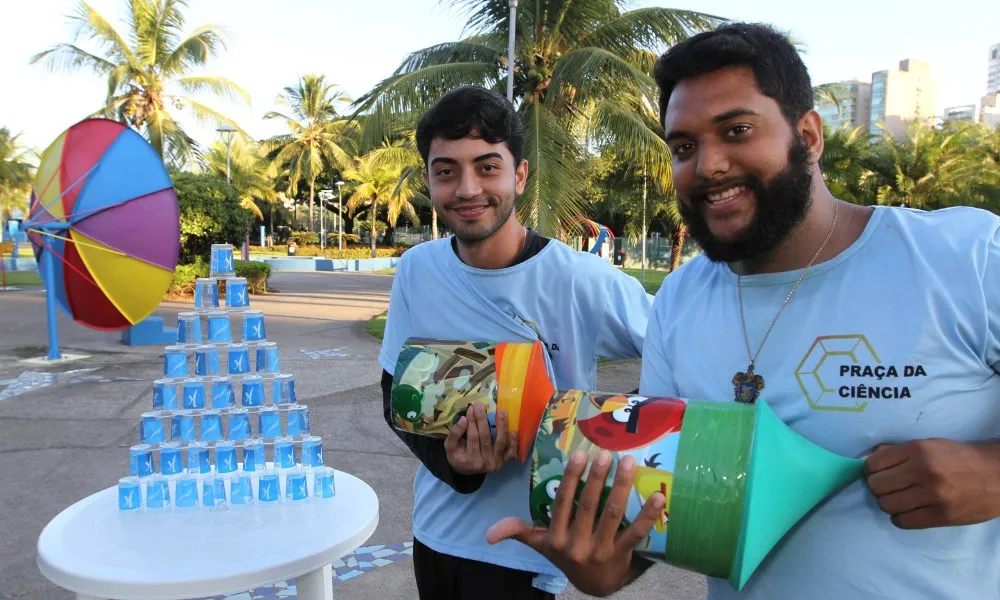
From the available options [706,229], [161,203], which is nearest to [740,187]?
[706,229]

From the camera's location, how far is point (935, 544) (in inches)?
43.3

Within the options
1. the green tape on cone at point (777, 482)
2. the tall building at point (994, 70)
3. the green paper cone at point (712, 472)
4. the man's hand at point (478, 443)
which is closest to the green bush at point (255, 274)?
the man's hand at point (478, 443)

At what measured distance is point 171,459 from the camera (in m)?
2.36

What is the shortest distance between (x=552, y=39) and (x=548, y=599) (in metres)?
11.2

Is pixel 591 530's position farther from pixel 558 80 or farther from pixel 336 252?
pixel 336 252

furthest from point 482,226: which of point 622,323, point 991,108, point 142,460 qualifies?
point 991,108

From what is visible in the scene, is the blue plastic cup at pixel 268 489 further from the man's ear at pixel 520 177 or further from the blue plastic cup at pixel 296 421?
the man's ear at pixel 520 177

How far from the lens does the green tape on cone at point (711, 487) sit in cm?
100

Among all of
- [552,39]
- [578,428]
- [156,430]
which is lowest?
[156,430]

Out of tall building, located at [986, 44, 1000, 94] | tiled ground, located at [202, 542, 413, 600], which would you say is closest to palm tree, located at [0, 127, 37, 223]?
tiled ground, located at [202, 542, 413, 600]

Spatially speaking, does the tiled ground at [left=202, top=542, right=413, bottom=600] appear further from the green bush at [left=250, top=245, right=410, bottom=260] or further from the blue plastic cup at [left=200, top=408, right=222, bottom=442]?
the green bush at [left=250, top=245, right=410, bottom=260]

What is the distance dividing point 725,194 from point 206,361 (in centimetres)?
207

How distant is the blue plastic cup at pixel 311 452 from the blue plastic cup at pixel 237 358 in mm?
391

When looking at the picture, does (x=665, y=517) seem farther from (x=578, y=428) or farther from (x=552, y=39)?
(x=552, y=39)
